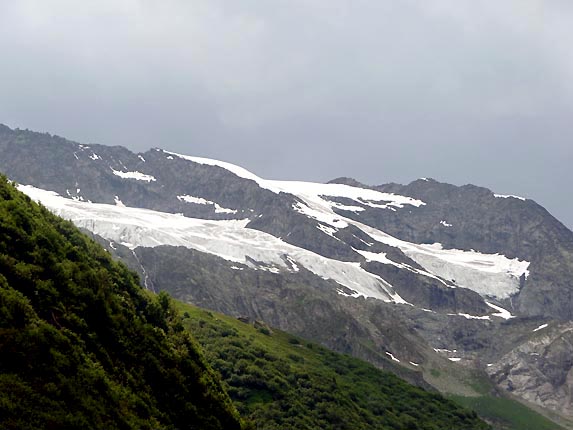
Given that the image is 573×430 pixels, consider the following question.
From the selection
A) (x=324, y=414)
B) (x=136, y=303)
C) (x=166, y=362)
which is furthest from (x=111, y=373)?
(x=324, y=414)

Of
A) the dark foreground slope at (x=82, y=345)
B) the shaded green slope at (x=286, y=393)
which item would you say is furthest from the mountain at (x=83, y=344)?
the shaded green slope at (x=286, y=393)

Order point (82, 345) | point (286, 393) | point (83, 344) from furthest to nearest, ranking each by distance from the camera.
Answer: point (286, 393) < point (83, 344) < point (82, 345)

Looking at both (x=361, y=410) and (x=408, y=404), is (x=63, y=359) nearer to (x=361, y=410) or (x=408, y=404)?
(x=361, y=410)

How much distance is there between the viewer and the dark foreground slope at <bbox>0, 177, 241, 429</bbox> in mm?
36500

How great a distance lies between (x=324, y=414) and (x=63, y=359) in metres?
98.9

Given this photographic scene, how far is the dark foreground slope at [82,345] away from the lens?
120 feet

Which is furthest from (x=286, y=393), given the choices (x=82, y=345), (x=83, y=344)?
(x=82, y=345)

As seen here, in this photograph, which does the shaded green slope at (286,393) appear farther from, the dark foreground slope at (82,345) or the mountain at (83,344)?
the dark foreground slope at (82,345)

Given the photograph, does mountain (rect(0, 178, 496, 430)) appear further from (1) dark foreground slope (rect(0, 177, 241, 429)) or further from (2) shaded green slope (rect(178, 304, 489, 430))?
(2) shaded green slope (rect(178, 304, 489, 430))

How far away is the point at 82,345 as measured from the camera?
43250 millimetres

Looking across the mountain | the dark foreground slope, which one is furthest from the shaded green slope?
the dark foreground slope

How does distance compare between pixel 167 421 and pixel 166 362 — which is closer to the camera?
pixel 167 421

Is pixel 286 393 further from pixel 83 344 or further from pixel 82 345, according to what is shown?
pixel 82 345

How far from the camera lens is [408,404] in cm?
19438
